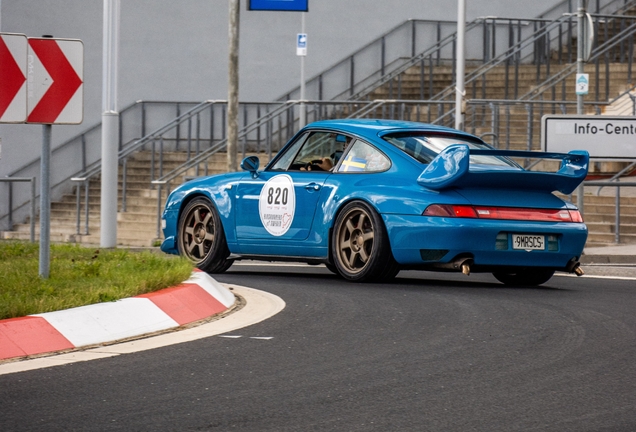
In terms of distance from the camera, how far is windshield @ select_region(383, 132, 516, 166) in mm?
10812

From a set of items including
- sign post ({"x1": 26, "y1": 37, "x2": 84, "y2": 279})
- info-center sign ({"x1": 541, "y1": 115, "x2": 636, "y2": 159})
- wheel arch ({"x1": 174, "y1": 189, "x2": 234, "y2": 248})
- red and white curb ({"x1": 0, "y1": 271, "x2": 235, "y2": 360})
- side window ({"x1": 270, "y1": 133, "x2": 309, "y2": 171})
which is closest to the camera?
red and white curb ({"x1": 0, "y1": 271, "x2": 235, "y2": 360})

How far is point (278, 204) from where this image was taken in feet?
37.5

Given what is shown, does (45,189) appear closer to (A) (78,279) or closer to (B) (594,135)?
(A) (78,279)

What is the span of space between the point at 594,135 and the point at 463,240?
6668 millimetres

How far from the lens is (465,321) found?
8.16 meters

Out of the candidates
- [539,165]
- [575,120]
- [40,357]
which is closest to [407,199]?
[40,357]

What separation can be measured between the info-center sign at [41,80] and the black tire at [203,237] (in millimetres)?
3684

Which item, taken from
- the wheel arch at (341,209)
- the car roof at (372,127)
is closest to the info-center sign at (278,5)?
the car roof at (372,127)

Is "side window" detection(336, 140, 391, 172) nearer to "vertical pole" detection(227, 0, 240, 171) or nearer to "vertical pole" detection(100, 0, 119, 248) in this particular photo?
"vertical pole" detection(100, 0, 119, 248)

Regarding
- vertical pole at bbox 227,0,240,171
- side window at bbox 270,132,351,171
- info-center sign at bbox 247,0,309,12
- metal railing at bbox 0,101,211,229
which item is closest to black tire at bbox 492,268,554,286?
side window at bbox 270,132,351,171

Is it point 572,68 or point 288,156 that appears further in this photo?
point 572,68

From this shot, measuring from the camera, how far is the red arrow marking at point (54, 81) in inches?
330

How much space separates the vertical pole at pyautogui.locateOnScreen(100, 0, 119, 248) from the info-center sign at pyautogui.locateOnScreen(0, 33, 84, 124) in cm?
892

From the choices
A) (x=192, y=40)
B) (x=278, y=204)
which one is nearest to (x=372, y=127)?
(x=278, y=204)
